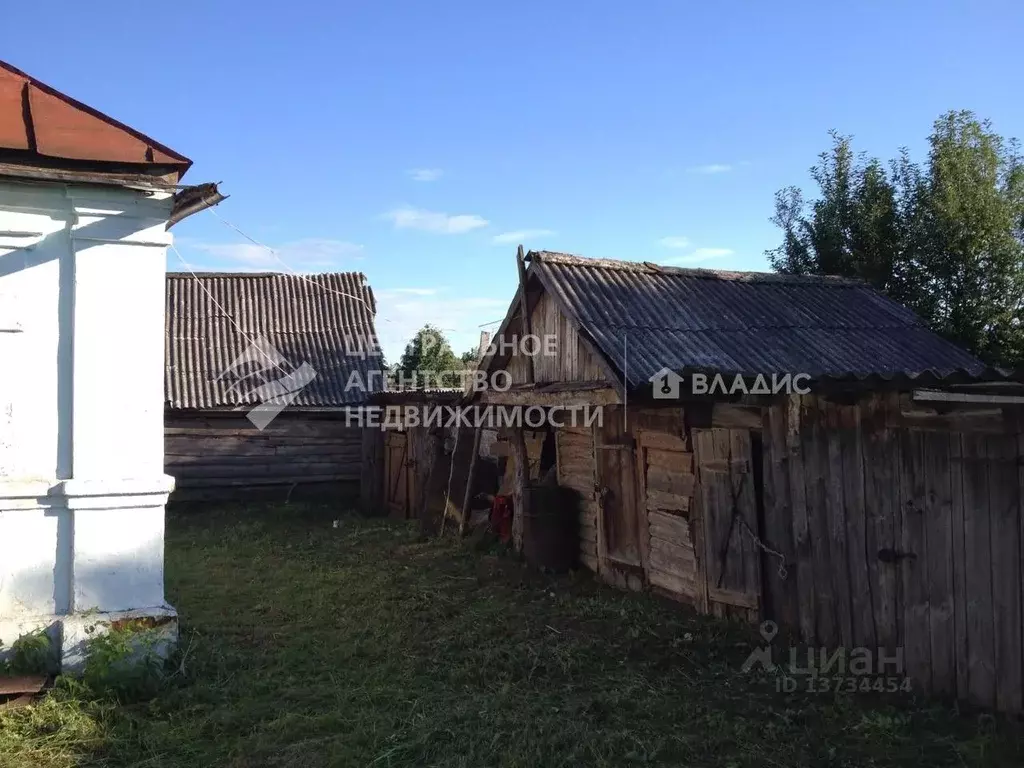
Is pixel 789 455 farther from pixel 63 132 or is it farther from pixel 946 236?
pixel 946 236

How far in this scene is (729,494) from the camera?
283 inches

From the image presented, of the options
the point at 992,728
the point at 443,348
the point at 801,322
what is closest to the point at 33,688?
the point at 992,728

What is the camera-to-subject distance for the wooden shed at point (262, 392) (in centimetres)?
1568

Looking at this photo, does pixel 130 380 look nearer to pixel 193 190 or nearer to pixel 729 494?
pixel 193 190

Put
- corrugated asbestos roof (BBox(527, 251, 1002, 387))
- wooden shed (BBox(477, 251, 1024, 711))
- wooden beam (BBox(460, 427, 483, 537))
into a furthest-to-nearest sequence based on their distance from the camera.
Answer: wooden beam (BBox(460, 427, 483, 537)) < corrugated asbestos roof (BBox(527, 251, 1002, 387)) < wooden shed (BBox(477, 251, 1024, 711))

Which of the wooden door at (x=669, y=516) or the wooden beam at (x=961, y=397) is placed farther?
the wooden door at (x=669, y=516)

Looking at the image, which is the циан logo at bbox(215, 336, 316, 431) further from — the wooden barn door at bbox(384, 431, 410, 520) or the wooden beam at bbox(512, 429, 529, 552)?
the wooden beam at bbox(512, 429, 529, 552)

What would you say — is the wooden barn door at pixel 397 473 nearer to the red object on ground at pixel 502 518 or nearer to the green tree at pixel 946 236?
the red object on ground at pixel 502 518

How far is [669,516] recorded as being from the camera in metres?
8.17

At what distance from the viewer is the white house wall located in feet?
18.5

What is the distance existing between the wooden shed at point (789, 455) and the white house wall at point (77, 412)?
429 centimetres

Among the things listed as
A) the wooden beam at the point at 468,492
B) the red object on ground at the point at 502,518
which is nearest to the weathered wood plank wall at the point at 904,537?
the red object on ground at the point at 502,518

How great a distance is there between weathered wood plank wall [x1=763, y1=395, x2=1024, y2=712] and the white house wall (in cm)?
485

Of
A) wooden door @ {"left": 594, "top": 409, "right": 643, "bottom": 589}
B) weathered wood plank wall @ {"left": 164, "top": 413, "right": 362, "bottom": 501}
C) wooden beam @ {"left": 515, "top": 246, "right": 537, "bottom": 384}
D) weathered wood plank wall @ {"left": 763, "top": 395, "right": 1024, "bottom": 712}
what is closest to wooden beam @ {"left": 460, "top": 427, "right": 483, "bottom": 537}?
wooden beam @ {"left": 515, "top": 246, "right": 537, "bottom": 384}
